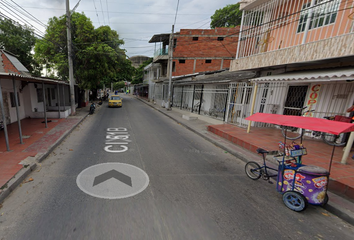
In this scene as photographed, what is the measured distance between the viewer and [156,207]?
10.3ft

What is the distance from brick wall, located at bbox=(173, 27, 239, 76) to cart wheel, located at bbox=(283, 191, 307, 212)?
2349 cm

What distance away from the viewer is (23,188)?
3619mm

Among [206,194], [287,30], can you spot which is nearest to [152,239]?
[206,194]

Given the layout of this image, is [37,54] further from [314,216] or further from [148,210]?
[314,216]

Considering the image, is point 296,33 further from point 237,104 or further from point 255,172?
point 255,172

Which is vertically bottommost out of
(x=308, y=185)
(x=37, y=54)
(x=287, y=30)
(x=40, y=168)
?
(x=40, y=168)

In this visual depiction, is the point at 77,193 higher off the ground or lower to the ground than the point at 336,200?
lower

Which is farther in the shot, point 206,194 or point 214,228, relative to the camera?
point 206,194

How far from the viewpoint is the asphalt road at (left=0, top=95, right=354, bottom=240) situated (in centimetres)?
259

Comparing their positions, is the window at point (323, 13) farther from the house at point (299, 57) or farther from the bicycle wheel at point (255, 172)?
the bicycle wheel at point (255, 172)

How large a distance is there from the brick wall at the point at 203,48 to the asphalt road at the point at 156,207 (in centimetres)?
2238

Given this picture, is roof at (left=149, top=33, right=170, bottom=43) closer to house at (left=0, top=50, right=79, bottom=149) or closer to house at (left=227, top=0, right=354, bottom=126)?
house at (left=227, top=0, right=354, bottom=126)

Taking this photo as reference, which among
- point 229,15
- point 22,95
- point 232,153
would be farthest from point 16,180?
point 229,15

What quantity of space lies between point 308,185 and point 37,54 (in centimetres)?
2373
